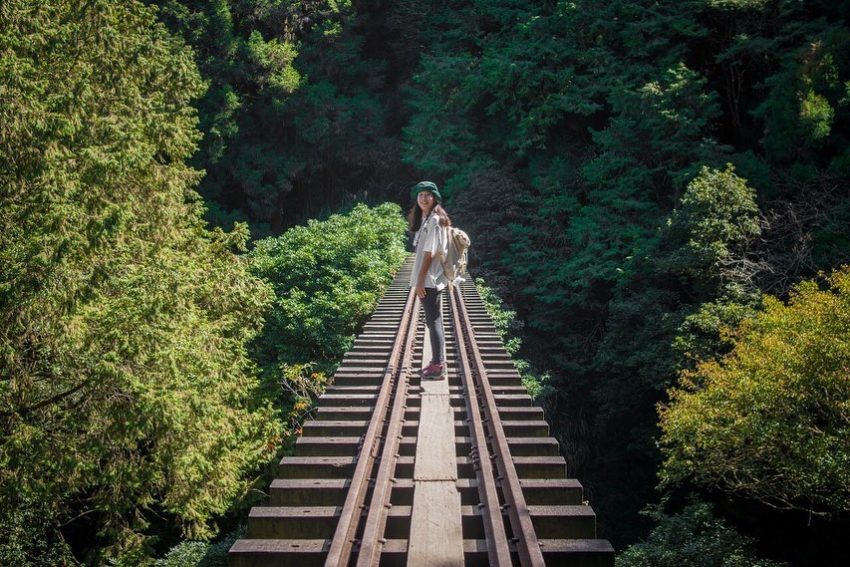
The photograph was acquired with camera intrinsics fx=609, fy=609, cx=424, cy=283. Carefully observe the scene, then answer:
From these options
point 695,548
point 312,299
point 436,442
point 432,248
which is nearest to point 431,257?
point 432,248

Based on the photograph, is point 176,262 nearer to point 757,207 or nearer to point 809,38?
point 757,207

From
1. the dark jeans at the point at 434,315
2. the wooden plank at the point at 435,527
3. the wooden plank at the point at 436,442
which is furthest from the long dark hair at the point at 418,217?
the wooden plank at the point at 435,527

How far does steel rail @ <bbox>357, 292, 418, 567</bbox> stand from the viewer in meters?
2.93

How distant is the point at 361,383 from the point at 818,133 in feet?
46.5

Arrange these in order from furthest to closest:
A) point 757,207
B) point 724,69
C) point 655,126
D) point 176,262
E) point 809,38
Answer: point 724,69 < point 655,126 < point 809,38 < point 757,207 < point 176,262

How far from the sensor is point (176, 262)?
386 inches

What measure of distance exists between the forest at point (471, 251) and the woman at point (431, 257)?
158 inches

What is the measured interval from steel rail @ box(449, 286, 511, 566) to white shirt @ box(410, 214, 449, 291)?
3.27 feet

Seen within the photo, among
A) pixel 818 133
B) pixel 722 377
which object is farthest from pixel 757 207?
pixel 722 377

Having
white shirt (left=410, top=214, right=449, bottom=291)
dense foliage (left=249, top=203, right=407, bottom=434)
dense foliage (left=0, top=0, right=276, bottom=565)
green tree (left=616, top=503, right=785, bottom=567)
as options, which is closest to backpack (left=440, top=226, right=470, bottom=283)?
white shirt (left=410, top=214, right=449, bottom=291)

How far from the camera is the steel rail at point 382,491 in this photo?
293cm

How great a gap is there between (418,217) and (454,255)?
581 mm

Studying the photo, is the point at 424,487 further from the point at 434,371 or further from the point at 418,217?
the point at 418,217

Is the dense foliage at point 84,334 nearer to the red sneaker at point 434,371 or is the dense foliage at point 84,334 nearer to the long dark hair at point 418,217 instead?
the red sneaker at point 434,371
